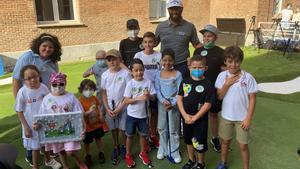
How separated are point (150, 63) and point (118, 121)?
894 millimetres

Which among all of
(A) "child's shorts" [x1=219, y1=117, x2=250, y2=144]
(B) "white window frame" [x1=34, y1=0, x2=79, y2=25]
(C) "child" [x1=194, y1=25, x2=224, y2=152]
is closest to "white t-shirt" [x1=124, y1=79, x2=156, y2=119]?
(C) "child" [x1=194, y1=25, x2=224, y2=152]

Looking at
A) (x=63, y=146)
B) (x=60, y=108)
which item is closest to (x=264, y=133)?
(x=63, y=146)

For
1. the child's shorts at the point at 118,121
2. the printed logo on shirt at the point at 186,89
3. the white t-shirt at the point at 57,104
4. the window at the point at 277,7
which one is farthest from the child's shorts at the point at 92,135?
the window at the point at 277,7

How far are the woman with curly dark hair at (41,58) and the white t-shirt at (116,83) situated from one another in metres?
0.68

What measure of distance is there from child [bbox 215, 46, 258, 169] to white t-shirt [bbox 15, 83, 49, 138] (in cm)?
206

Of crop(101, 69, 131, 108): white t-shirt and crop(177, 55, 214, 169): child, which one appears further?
crop(101, 69, 131, 108): white t-shirt

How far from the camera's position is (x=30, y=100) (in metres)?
3.34

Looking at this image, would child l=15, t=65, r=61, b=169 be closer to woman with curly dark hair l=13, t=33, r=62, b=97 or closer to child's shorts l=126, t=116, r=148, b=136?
woman with curly dark hair l=13, t=33, r=62, b=97

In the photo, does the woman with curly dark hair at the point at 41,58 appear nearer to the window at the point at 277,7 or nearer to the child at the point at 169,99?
the child at the point at 169,99

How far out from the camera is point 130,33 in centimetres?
425

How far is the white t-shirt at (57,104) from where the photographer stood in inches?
128

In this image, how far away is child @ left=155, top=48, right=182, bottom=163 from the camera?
11.9 ft

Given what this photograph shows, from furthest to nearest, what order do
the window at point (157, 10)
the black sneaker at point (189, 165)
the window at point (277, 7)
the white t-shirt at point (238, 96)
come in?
the window at point (277, 7) < the window at point (157, 10) < the black sneaker at point (189, 165) < the white t-shirt at point (238, 96)

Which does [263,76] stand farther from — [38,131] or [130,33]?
[38,131]
